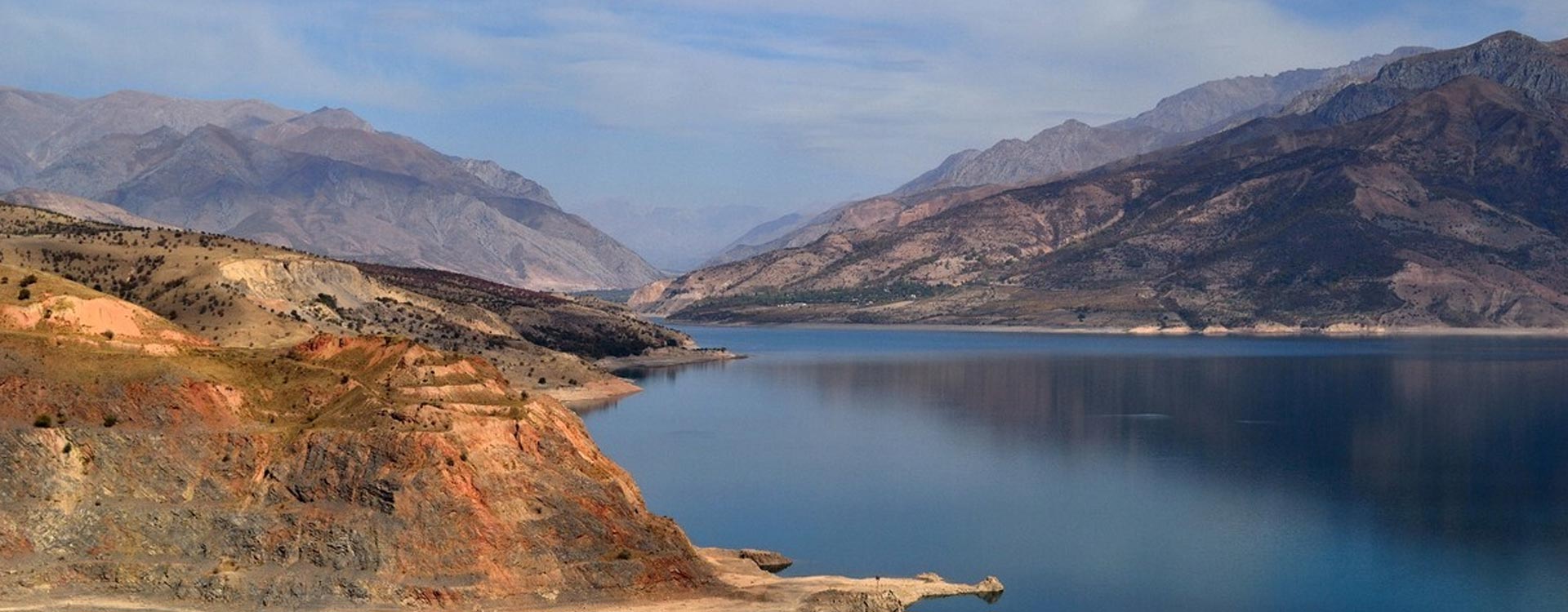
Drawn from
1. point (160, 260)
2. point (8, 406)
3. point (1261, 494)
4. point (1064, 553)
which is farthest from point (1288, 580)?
point (160, 260)

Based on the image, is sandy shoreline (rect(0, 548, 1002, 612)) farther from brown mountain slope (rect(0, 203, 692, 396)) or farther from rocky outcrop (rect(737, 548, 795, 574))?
brown mountain slope (rect(0, 203, 692, 396))

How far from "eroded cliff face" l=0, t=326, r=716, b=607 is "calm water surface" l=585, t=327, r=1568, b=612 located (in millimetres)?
15176

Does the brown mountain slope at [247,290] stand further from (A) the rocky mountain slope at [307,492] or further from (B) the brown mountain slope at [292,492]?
(B) the brown mountain slope at [292,492]

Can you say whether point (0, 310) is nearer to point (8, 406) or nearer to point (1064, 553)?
point (8, 406)

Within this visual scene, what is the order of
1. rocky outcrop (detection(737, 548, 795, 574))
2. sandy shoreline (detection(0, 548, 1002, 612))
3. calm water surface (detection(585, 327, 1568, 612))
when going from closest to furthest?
1. sandy shoreline (detection(0, 548, 1002, 612))
2. rocky outcrop (detection(737, 548, 795, 574))
3. calm water surface (detection(585, 327, 1568, 612))

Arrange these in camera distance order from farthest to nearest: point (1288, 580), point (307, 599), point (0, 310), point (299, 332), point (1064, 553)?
point (299, 332) → point (1064, 553) → point (1288, 580) → point (0, 310) → point (307, 599)

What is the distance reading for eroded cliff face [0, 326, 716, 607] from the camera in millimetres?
62031

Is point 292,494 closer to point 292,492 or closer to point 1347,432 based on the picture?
point 292,492

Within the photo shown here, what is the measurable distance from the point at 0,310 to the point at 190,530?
15814mm

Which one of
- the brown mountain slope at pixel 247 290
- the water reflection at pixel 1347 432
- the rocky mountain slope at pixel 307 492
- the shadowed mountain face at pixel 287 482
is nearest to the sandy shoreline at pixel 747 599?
the rocky mountain slope at pixel 307 492

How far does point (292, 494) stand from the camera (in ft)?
213

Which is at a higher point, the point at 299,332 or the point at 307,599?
the point at 299,332

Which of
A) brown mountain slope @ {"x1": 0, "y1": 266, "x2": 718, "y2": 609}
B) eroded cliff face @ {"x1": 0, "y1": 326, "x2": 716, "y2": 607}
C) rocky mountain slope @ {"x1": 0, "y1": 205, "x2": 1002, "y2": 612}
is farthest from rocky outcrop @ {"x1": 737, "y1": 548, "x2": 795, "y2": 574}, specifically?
brown mountain slope @ {"x1": 0, "y1": 266, "x2": 718, "y2": 609}

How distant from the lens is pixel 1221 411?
162375 mm
